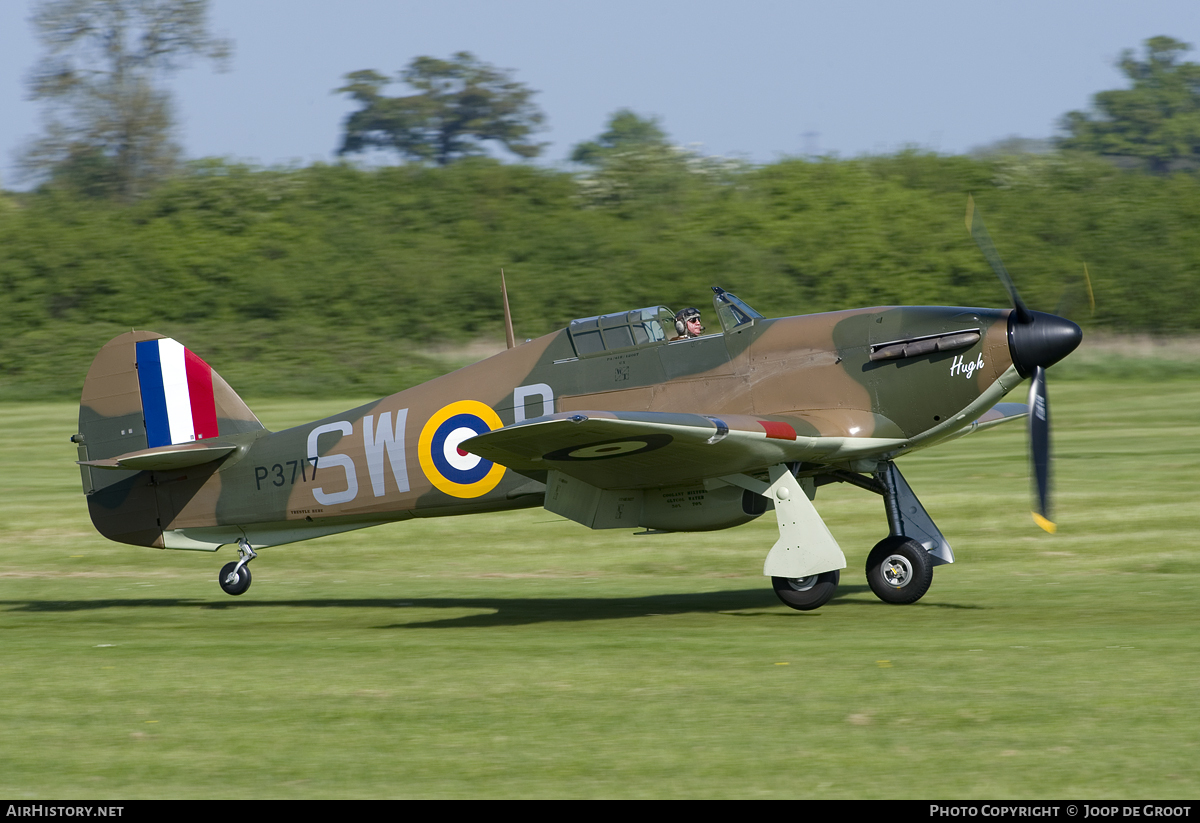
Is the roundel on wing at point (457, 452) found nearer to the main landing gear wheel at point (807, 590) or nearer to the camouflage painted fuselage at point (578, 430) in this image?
the camouflage painted fuselage at point (578, 430)

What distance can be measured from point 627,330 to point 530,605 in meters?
2.71

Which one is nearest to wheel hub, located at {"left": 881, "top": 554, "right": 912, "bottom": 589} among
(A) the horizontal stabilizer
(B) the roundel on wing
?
(B) the roundel on wing

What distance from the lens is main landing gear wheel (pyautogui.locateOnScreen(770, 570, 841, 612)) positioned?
34.1ft

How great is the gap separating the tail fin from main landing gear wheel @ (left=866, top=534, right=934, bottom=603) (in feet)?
20.3

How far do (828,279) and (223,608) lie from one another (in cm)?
3120

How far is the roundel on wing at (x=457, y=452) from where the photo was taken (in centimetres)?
1141

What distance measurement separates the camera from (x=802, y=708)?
6902mm

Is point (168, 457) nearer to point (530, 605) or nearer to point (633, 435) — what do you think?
point (530, 605)

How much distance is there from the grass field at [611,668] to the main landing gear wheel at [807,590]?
0.16 metres

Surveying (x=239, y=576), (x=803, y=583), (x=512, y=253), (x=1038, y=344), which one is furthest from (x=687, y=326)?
(x=512, y=253)

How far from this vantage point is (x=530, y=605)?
1196 centimetres

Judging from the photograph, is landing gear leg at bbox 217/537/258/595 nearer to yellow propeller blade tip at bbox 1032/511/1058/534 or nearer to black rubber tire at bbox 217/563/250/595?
black rubber tire at bbox 217/563/250/595

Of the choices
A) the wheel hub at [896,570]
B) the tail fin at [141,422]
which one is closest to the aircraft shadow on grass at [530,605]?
the wheel hub at [896,570]

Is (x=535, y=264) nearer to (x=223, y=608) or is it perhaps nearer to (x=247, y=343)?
(x=247, y=343)
